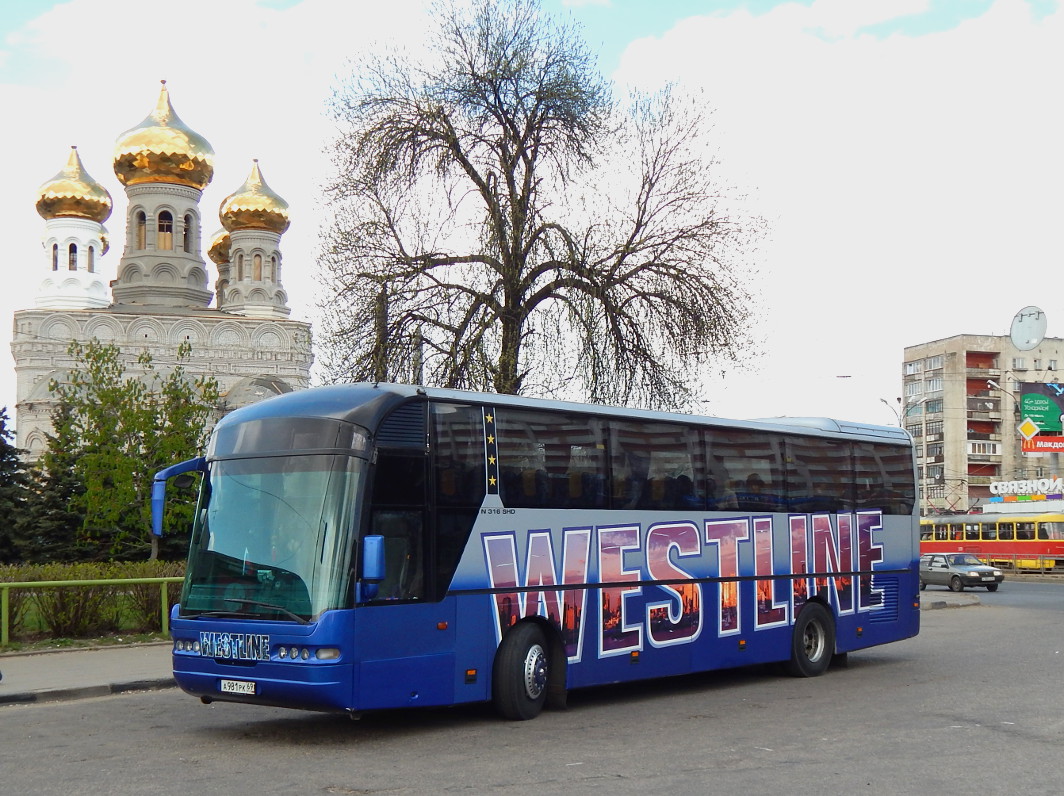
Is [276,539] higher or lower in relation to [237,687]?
higher

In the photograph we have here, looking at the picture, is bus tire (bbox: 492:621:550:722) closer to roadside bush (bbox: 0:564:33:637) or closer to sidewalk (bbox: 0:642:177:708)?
sidewalk (bbox: 0:642:177:708)

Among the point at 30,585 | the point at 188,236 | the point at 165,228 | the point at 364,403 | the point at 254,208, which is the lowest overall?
the point at 30,585

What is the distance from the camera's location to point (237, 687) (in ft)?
33.6

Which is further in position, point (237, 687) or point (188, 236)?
point (188, 236)

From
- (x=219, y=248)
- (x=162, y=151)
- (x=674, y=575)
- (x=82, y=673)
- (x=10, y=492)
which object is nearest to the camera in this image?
(x=674, y=575)

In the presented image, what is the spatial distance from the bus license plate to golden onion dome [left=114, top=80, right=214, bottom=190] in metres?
70.4

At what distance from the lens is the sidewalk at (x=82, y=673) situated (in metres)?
13.4

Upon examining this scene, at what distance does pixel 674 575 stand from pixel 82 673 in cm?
703

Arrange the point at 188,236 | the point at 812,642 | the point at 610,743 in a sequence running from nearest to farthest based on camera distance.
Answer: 1. the point at 610,743
2. the point at 812,642
3. the point at 188,236

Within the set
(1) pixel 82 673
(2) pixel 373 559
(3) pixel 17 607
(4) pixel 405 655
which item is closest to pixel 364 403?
(2) pixel 373 559

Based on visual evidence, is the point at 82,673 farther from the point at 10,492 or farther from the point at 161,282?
the point at 161,282

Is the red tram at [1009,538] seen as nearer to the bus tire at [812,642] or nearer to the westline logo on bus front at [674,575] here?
the westline logo on bus front at [674,575]

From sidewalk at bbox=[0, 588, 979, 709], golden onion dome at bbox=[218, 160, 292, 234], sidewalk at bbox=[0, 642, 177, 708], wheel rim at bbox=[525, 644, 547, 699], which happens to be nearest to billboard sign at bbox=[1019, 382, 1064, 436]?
sidewalk at bbox=[0, 588, 979, 709]

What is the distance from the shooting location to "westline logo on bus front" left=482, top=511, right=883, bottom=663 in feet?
38.3
